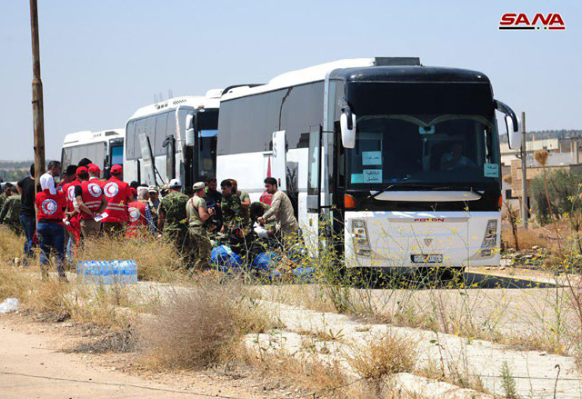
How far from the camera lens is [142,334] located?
9.47 metres

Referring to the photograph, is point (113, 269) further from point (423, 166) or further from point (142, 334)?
point (423, 166)

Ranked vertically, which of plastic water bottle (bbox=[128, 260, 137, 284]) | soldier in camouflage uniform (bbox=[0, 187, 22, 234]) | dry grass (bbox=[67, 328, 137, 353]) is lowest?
dry grass (bbox=[67, 328, 137, 353])

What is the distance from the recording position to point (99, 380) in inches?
332

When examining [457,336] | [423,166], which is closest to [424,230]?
Answer: [423,166]

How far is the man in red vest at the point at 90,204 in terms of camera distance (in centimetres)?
1530

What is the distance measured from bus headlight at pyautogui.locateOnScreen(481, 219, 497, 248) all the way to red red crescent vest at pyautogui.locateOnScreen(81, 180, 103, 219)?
250 inches

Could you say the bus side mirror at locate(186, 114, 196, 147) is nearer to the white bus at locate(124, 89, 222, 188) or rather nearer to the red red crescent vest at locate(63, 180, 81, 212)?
the white bus at locate(124, 89, 222, 188)

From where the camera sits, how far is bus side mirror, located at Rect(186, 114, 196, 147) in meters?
23.9

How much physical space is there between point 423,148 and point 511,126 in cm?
142

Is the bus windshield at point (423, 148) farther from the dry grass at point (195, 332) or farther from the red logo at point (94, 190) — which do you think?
the dry grass at point (195, 332)

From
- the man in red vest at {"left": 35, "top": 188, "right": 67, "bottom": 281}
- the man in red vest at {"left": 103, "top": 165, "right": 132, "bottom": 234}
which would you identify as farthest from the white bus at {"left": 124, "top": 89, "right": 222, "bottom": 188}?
the man in red vest at {"left": 35, "top": 188, "right": 67, "bottom": 281}

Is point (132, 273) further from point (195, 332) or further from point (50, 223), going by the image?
point (195, 332)

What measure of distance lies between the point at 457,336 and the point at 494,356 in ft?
3.25

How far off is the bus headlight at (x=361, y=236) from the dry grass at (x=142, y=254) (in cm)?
279
